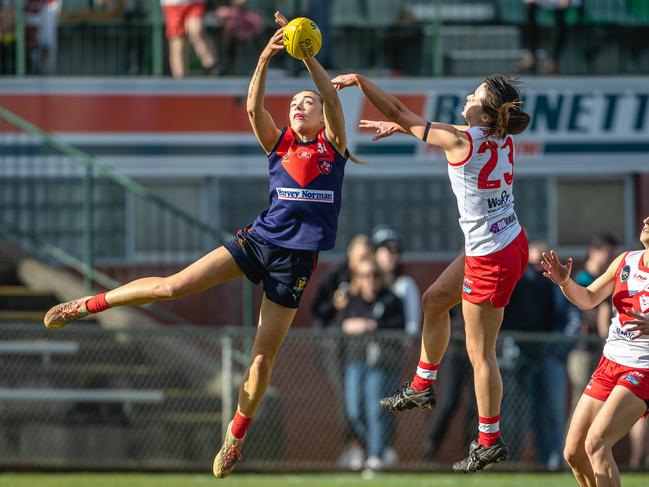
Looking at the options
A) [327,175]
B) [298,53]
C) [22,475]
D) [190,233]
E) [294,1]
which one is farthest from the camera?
[294,1]

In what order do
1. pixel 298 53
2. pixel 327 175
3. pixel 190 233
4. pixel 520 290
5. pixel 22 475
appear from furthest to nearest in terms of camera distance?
1. pixel 190 233
2. pixel 520 290
3. pixel 22 475
4. pixel 327 175
5. pixel 298 53

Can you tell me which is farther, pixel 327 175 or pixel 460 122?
pixel 460 122

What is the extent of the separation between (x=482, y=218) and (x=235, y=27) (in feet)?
26.0

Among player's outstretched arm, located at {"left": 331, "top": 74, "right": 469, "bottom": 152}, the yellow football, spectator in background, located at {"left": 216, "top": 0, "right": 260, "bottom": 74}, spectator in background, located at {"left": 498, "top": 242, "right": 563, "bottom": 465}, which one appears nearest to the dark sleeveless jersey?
player's outstretched arm, located at {"left": 331, "top": 74, "right": 469, "bottom": 152}

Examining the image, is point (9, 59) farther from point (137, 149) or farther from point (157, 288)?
point (157, 288)

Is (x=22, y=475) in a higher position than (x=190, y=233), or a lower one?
lower

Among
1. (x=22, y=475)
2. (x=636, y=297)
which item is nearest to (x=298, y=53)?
(x=636, y=297)

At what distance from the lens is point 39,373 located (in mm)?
13125

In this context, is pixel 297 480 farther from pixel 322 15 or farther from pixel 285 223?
pixel 322 15

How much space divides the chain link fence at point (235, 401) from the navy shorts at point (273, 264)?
4.26m

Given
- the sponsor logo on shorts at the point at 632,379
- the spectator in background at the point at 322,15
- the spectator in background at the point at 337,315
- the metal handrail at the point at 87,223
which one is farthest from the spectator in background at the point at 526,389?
the sponsor logo on shorts at the point at 632,379

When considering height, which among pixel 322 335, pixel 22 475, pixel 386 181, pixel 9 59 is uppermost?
pixel 9 59

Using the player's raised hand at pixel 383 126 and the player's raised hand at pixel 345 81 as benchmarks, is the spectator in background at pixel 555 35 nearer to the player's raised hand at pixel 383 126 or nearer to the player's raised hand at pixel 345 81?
the player's raised hand at pixel 383 126

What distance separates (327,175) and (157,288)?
123 cm
